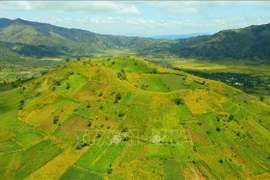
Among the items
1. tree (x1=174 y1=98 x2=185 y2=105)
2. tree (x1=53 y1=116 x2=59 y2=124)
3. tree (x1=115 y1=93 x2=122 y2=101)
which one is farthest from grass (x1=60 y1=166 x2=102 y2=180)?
tree (x1=174 y1=98 x2=185 y2=105)

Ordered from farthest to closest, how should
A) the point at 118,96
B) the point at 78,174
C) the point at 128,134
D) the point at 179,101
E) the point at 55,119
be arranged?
the point at 118,96 < the point at 55,119 < the point at 179,101 < the point at 128,134 < the point at 78,174

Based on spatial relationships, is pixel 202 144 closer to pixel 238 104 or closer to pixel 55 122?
pixel 238 104

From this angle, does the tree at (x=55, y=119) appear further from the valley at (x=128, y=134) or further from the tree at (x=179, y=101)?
the tree at (x=179, y=101)

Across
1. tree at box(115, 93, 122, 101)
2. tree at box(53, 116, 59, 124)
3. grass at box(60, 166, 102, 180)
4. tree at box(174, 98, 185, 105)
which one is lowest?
grass at box(60, 166, 102, 180)

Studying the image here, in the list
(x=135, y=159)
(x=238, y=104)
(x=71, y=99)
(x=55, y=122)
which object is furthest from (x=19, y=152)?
(x=238, y=104)

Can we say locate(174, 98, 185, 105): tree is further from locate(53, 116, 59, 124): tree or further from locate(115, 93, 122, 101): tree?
locate(53, 116, 59, 124): tree

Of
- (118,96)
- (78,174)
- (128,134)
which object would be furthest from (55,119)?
(78,174)

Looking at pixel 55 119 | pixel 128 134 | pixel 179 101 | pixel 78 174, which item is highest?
pixel 179 101

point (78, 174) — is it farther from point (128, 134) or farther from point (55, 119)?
point (55, 119)
